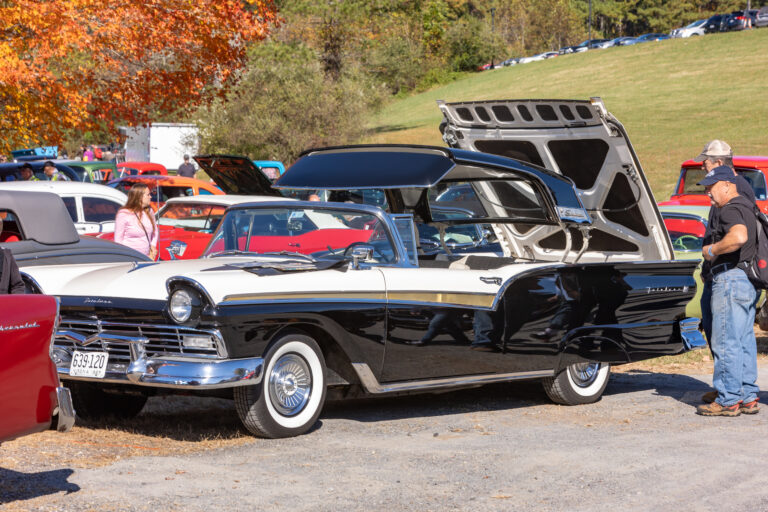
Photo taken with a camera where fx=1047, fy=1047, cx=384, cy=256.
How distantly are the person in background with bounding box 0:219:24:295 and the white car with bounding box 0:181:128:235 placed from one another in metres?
8.65

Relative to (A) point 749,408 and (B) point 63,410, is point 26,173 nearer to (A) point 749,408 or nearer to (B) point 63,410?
(A) point 749,408

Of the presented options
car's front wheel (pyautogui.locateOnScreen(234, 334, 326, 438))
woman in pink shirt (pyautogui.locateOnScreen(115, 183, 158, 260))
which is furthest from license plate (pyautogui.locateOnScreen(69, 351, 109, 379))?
woman in pink shirt (pyautogui.locateOnScreen(115, 183, 158, 260))

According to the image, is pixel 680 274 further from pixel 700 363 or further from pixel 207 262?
pixel 207 262

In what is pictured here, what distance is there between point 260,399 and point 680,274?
3907 mm

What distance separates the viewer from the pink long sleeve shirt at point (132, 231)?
11555 mm

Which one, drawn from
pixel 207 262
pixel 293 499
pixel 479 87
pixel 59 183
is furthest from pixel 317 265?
pixel 479 87

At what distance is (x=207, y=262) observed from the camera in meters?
7.13

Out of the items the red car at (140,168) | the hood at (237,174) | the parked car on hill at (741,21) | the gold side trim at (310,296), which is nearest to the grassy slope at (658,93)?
the parked car on hill at (741,21)

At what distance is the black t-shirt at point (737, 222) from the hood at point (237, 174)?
8420 mm

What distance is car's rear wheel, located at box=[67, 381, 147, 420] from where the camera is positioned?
721 cm

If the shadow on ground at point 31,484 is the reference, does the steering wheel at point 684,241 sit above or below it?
above

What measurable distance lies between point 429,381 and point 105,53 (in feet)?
36.8

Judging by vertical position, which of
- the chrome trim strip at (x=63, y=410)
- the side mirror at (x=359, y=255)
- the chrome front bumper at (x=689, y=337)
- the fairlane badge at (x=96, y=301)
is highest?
the side mirror at (x=359, y=255)

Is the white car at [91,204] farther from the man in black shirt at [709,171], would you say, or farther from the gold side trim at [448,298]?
the man in black shirt at [709,171]
